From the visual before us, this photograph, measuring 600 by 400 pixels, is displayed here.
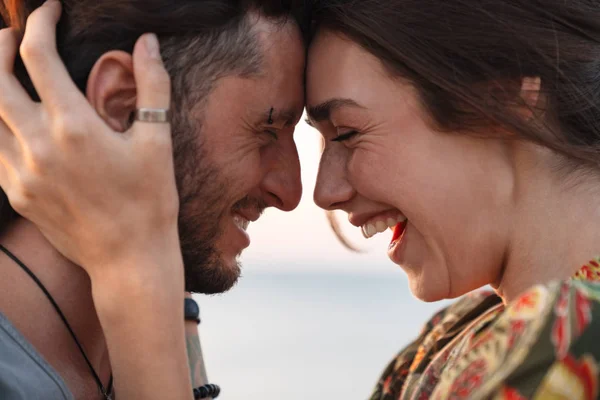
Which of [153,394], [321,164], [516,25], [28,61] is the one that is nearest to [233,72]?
[321,164]

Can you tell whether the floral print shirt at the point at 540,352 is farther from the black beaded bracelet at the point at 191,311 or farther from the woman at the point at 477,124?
the black beaded bracelet at the point at 191,311

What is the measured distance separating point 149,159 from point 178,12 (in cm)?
40

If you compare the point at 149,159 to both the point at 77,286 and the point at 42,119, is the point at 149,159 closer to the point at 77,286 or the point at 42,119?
the point at 42,119

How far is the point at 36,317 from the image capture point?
5.77ft

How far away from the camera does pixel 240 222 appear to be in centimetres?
223

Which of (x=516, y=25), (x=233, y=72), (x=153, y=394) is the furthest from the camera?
(x=233, y=72)

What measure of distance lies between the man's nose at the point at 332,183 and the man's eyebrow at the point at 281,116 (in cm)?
12

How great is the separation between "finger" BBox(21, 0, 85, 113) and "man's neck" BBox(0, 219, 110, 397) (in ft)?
1.05

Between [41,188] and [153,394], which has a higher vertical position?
[41,188]

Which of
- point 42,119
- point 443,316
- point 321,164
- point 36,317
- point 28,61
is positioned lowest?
point 443,316

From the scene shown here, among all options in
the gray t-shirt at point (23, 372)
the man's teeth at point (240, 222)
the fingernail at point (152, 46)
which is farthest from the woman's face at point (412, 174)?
the gray t-shirt at point (23, 372)

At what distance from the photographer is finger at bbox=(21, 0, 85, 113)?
1.65m

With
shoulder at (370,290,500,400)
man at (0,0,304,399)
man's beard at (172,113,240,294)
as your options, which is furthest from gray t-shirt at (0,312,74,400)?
shoulder at (370,290,500,400)

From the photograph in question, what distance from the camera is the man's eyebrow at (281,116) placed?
2.09 meters
